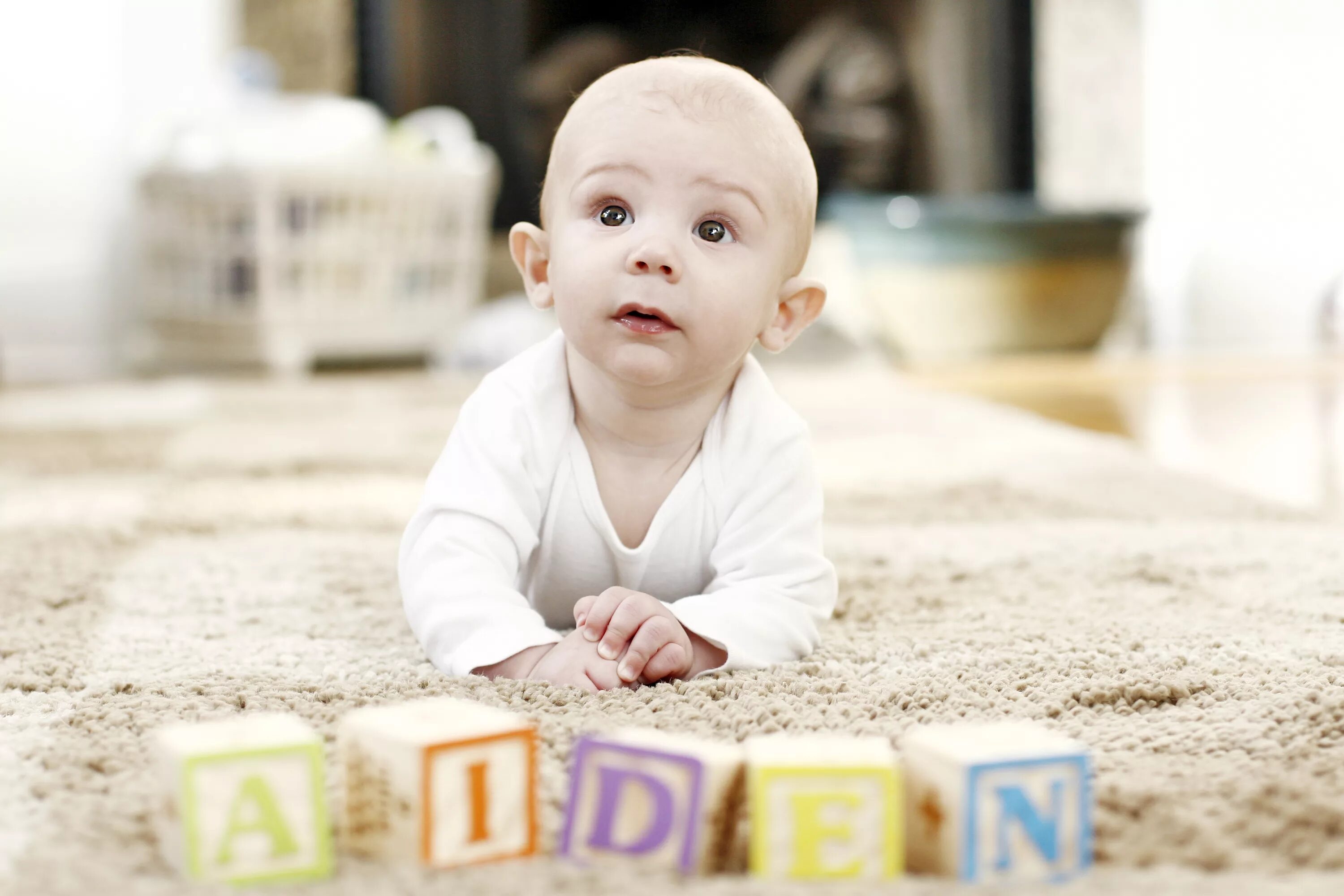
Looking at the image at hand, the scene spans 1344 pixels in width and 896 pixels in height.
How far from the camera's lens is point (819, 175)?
108 inches

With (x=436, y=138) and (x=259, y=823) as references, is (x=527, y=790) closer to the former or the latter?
(x=259, y=823)

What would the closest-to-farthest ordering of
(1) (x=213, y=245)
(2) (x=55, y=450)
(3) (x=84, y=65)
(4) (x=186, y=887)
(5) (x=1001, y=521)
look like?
(4) (x=186, y=887) → (5) (x=1001, y=521) → (2) (x=55, y=450) → (1) (x=213, y=245) → (3) (x=84, y=65)

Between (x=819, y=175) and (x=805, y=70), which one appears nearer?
(x=819, y=175)

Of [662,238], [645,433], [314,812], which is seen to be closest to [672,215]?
[662,238]

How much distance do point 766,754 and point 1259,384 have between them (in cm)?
199

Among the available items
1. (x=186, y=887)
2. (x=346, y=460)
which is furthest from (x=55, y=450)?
(x=186, y=887)

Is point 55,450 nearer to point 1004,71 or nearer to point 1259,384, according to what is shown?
point 1259,384

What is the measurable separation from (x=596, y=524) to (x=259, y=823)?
1.11 ft

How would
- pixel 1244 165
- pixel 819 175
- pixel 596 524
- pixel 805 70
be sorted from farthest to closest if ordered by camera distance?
pixel 805 70 → pixel 1244 165 → pixel 819 175 → pixel 596 524

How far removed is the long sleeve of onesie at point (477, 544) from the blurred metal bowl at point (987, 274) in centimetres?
211

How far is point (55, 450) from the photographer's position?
1499 millimetres

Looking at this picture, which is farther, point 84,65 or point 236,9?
point 236,9

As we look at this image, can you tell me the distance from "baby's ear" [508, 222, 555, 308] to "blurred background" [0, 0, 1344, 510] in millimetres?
1512

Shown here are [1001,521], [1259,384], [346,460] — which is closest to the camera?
[1001,521]
